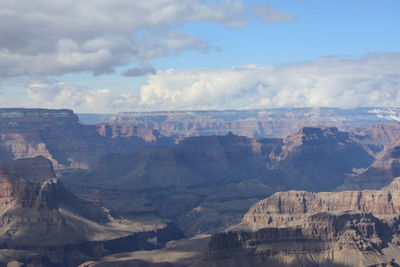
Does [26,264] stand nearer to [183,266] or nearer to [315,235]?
[183,266]

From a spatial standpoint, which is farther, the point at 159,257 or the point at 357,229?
the point at 159,257

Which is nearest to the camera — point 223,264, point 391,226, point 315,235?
point 223,264

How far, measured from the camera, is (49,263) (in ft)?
653

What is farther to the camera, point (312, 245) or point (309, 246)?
point (312, 245)

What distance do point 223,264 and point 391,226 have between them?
143ft

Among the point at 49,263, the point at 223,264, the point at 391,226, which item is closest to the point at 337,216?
the point at 391,226

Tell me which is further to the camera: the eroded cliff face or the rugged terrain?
the rugged terrain

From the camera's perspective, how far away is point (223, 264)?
6521 inches

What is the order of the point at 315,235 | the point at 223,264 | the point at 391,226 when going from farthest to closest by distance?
the point at 391,226 → the point at 315,235 → the point at 223,264

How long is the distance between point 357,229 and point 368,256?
943cm

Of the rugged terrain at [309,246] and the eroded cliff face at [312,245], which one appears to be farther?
the rugged terrain at [309,246]

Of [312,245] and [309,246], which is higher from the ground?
[312,245]

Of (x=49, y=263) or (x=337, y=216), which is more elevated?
A: (x=337, y=216)

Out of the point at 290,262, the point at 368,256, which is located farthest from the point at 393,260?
the point at 290,262
